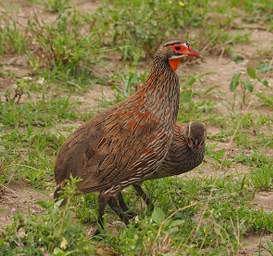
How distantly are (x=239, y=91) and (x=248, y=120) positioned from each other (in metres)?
0.81

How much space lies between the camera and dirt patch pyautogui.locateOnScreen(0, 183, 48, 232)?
26.3ft

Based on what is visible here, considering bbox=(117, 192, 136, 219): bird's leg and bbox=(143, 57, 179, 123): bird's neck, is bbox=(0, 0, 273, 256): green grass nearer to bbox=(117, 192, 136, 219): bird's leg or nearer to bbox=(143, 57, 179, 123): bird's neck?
bbox=(117, 192, 136, 219): bird's leg

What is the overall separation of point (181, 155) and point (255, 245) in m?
1.11

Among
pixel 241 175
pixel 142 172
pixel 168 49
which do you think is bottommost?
pixel 241 175

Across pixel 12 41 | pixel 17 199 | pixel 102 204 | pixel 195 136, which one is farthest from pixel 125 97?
pixel 102 204

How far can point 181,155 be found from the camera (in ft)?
27.4

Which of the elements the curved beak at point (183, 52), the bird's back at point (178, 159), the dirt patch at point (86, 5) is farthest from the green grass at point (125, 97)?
the curved beak at point (183, 52)

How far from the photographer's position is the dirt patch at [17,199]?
8031 millimetres

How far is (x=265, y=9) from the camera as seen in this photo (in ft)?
43.1

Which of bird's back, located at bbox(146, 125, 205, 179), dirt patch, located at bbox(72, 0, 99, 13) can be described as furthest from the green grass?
bird's back, located at bbox(146, 125, 205, 179)

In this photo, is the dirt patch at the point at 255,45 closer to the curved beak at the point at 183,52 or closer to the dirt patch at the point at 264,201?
the dirt patch at the point at 264,201

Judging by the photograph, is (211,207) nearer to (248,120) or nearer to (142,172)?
(142,172)

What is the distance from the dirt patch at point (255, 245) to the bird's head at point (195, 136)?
1.00 metres

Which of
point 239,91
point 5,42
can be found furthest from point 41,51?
point 239,91
